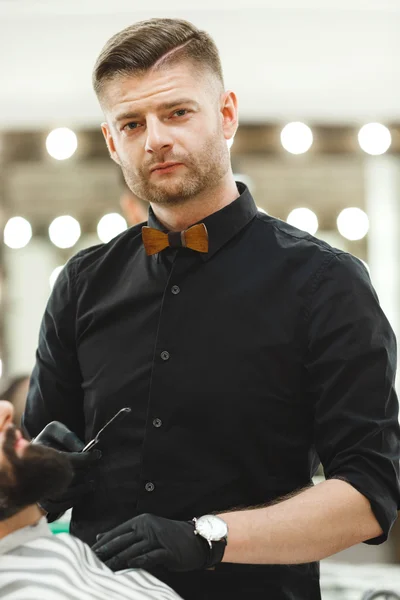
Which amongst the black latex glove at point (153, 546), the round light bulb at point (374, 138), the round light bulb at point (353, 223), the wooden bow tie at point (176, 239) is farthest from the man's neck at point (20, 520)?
the round light bulb at point (374, 138)

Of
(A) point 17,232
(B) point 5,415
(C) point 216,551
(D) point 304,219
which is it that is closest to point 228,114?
(B) point 5,415

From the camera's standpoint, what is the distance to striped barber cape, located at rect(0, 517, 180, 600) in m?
1.17

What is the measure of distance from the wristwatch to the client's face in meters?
0.23

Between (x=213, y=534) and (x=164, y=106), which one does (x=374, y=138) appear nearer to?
(x=164, y=106)

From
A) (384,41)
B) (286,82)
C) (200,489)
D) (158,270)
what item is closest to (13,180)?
(286,82)

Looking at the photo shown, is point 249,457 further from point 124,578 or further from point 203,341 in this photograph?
point 124,578

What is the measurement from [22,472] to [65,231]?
2.65m

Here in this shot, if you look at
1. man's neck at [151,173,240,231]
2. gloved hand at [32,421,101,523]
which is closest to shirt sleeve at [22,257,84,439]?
gloved hand at [32,421,101,523]

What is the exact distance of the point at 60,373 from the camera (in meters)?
1.68

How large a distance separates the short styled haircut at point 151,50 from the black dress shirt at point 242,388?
0.28 metres

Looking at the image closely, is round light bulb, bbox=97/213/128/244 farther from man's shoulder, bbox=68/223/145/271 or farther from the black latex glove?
the black latex glove

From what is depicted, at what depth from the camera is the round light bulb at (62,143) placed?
383 centimetres

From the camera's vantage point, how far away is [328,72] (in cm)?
356

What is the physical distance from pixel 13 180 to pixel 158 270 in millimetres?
2440
